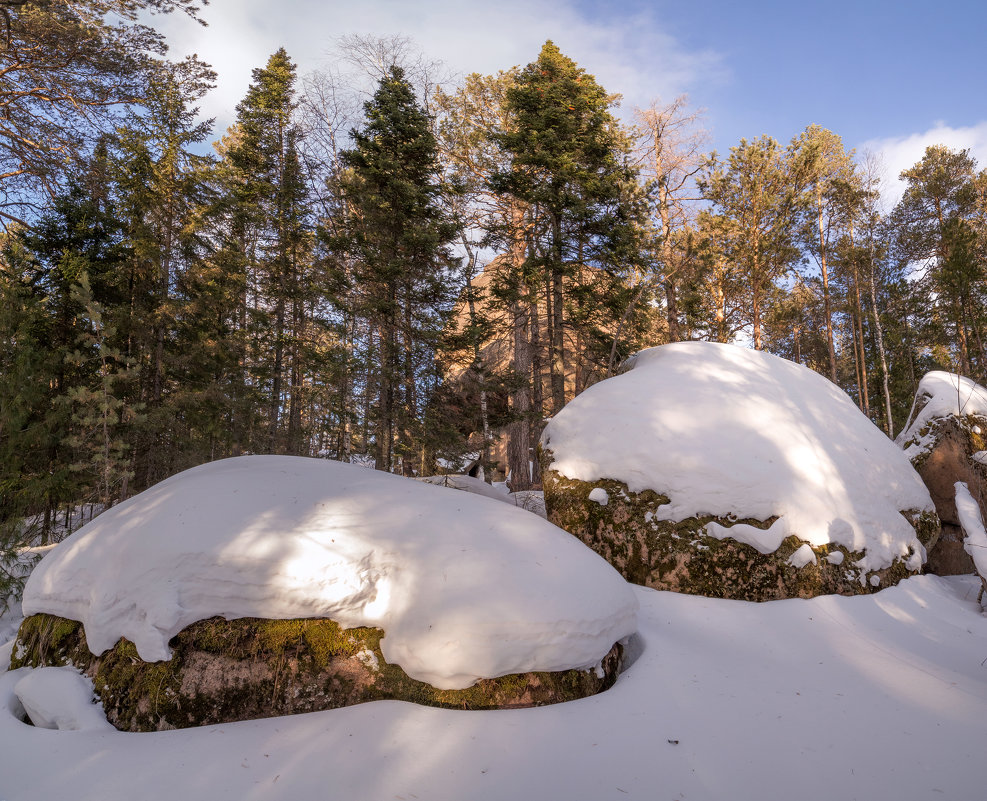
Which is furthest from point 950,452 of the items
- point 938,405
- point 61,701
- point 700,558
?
point 61,701

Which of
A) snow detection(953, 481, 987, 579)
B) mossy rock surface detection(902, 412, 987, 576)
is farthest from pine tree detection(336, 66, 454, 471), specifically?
mossy rock surface detection(902, 412, 987, 576)

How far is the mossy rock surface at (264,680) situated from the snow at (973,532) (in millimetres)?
4674

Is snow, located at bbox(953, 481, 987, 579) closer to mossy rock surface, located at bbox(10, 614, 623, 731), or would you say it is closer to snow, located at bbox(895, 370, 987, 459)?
snow, located at bbox(895, 370, 987, 459)

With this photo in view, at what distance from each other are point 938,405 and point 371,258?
32.7 ft

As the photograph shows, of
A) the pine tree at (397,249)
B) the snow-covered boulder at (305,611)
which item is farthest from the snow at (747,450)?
the pine tree at (397,249)

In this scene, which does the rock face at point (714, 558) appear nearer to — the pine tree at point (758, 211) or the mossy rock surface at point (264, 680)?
the mossy rock surface at point (264, 680)

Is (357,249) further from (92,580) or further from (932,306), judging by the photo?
(932,306)

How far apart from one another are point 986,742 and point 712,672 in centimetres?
135

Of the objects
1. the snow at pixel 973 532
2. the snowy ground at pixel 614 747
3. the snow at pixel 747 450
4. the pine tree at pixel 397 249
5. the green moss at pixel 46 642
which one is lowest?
the snowy ground at pixel 614 747

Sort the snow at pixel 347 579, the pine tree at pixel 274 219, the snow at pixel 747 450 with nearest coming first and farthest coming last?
the snow at pixel 347 579, the snow at pixel 747 450, the pine tree at pixel 274 219

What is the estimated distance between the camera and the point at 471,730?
246 cm

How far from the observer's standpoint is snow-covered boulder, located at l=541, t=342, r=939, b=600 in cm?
454

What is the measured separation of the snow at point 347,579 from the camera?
2.73 m

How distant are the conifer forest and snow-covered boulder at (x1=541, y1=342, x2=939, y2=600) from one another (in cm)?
310
